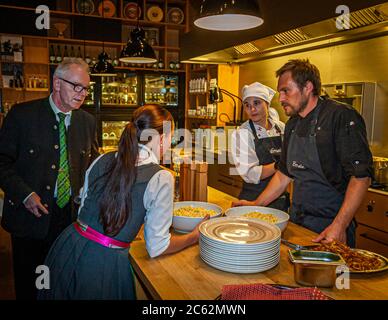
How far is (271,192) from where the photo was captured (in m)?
2.34

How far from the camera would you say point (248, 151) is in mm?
2922

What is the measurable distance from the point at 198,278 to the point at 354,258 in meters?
0.60

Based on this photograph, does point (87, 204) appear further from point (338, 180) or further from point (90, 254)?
point (338, 180)

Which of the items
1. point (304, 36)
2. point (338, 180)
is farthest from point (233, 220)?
point (304, 36)

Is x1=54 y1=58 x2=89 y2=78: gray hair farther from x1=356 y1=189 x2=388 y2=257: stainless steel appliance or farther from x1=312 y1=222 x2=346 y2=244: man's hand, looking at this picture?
x1=356 y1=189 x2=388 y2=257: stainless steel appliance

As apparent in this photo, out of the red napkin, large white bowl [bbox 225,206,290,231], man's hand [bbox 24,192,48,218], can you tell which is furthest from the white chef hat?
the red napkin

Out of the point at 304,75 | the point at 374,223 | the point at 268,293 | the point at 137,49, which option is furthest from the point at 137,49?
the point at 268,293

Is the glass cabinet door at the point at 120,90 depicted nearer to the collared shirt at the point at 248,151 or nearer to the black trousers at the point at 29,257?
the collared shirt at the point at 248,151

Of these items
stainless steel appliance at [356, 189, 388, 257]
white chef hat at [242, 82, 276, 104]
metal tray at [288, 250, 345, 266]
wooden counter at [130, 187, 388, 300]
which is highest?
white chef hat at [242, 82, 276, 104]

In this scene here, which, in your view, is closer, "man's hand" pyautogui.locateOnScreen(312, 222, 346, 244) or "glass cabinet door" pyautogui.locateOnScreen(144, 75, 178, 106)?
"man's hand" pyautogui.locateOnScreen(312, 222, 346, 244)

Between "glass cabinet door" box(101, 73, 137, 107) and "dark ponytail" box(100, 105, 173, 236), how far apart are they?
5565 millimetres

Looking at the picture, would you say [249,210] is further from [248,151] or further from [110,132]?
[110,132]

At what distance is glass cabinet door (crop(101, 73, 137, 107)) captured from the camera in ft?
22.8

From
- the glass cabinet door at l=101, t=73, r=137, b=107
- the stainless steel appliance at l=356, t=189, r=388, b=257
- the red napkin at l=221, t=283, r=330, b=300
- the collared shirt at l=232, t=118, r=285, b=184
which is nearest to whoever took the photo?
the red napkin at l=221, t=283, r=330, b=300
